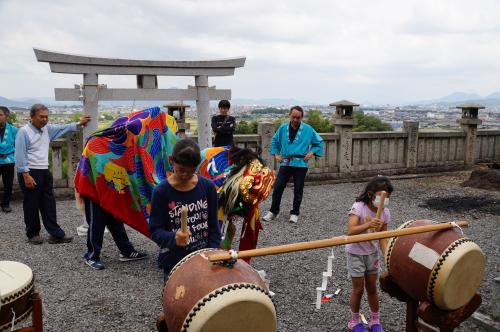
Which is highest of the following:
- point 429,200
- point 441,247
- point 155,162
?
point 155,162

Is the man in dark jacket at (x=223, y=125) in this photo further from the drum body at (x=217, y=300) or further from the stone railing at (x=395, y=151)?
the drum body at (x=217, y=300)

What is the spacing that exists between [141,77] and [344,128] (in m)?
5.29

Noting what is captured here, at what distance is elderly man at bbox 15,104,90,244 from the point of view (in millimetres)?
5320

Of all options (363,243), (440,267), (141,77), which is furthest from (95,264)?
(440,267)

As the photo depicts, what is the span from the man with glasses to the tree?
32.1 feet

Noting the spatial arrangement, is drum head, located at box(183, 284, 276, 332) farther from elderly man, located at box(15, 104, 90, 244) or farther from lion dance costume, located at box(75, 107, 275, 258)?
elderly man, located at box(15, 104, 90, 244)

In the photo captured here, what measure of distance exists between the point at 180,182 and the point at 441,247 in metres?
1.72

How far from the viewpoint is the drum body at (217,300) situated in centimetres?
219

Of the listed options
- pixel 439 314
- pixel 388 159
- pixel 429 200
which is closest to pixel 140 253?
pixel 439 314

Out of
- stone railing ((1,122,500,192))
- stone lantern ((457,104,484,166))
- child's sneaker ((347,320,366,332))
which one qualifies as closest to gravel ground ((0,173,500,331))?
child's sneaker ((347,320,366,332))

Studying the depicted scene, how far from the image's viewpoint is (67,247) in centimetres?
578

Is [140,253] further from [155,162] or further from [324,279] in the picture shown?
[324,279]

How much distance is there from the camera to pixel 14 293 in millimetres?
2369

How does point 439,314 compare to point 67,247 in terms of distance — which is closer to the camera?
point 439,314
